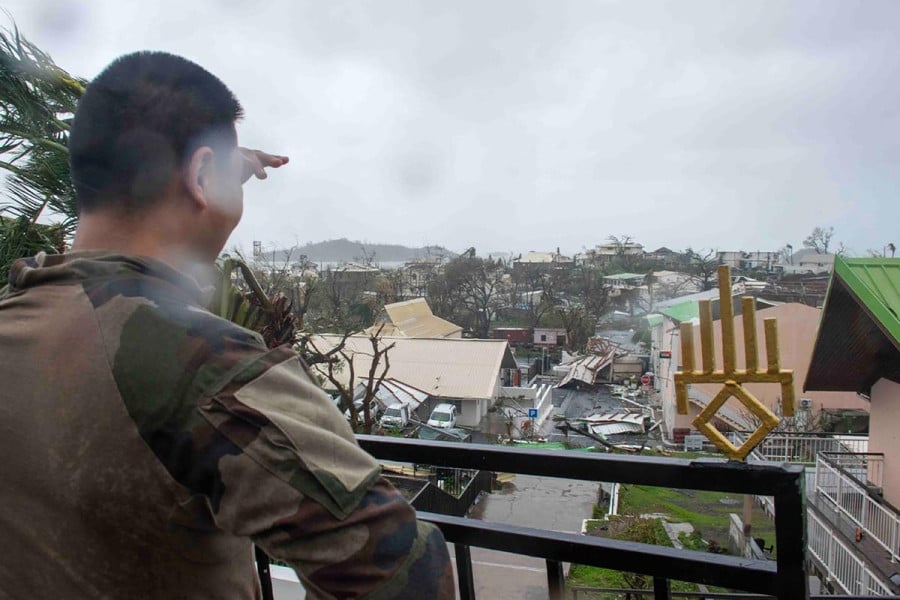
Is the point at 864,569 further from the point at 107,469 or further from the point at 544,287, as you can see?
the point at 544,287

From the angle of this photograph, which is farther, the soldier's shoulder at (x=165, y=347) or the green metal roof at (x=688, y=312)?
the green metal roof at (x=688, y=312)

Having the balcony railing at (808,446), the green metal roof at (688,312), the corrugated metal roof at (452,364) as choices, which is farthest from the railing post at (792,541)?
the corrugated metal roof at (452,364)

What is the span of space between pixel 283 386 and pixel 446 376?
10930 mm

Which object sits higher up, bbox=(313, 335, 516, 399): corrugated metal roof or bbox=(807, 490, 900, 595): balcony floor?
bbox=(313, 335, 516, 399): corrugated metal roof

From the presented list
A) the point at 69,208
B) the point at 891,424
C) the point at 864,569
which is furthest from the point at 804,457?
the point at 69,208

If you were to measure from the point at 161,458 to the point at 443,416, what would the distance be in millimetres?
10769

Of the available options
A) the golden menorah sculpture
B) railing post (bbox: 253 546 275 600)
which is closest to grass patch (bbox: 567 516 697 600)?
railing post (bbox: 253 546 275 600)

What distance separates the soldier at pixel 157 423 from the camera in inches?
17.7

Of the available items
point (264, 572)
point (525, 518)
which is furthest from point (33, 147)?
point (525, 518)

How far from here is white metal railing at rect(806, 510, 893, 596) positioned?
433 centimetres

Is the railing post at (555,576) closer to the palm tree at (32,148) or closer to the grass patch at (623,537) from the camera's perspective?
the grass patch at (623,537)

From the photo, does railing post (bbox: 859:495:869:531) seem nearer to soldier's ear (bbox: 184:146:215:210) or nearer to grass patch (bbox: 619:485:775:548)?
grass patch (bbox: 619:485:775:548)

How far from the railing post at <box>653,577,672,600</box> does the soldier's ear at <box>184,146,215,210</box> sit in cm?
76

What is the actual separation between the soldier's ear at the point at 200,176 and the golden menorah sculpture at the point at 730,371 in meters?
0.63
